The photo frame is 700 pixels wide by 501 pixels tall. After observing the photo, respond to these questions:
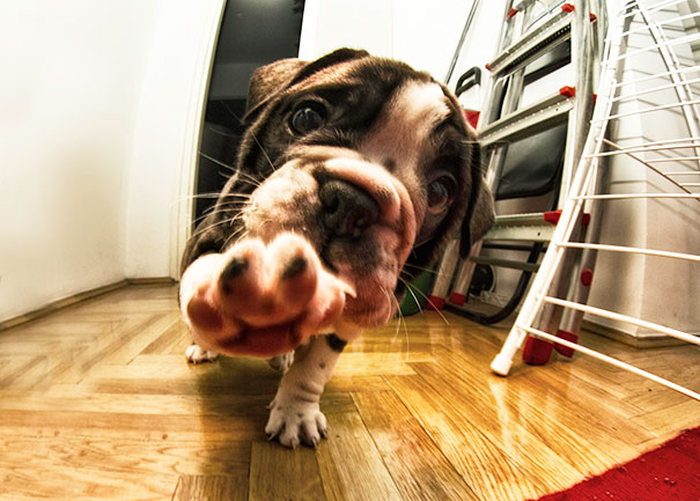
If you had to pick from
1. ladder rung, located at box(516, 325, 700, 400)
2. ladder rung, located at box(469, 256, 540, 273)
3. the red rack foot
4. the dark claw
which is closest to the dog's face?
the dark claw

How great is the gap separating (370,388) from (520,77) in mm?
1719

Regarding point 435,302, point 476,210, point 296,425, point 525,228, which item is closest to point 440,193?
point 476,210

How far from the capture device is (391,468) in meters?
0.64

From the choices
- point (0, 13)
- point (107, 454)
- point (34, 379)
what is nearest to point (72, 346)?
point (34, 379)

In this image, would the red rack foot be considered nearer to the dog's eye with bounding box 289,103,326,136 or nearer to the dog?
the dog

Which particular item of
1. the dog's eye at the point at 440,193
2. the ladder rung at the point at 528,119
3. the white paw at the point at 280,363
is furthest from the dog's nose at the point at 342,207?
the ladder rung at the point at 528,119

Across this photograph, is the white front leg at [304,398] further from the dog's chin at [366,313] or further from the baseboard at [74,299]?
the baseboard at [74,299]

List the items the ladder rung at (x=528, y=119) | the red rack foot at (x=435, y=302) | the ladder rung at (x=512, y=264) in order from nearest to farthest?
the ladder rung at (x=528, y=119), the ladder rung at (x=512, y=264), the red rack foot at (x=435, y=302)

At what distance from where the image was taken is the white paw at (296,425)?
694 millimetres

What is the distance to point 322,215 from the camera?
490 millimetres

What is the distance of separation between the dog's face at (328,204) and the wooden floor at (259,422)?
0.28 meters

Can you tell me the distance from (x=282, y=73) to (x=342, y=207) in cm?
55

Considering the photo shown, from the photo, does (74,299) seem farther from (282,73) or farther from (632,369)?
(632,369)

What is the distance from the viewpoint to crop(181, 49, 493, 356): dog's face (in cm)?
33
